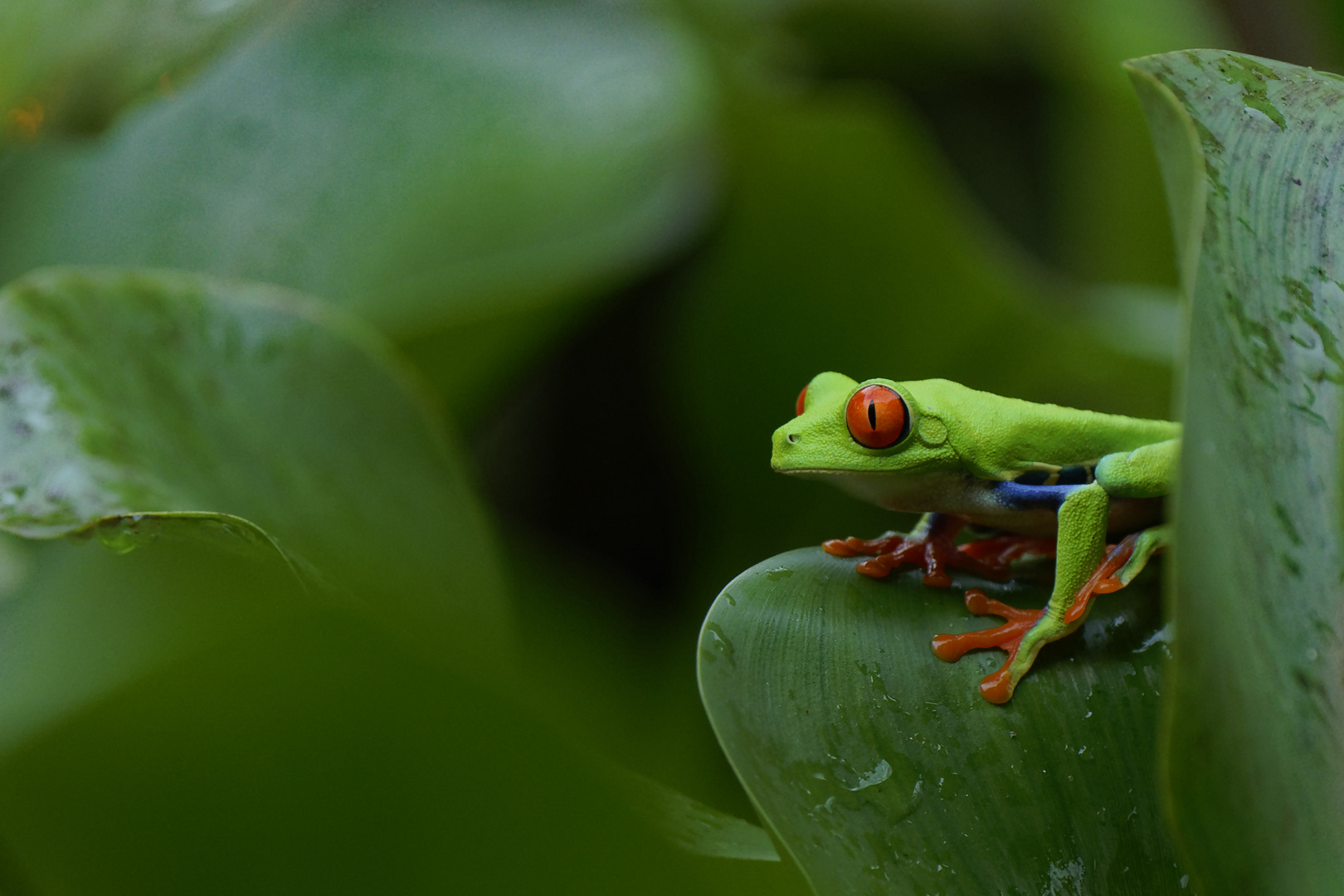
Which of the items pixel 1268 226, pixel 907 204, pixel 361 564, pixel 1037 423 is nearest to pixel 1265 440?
pixel 1268 226

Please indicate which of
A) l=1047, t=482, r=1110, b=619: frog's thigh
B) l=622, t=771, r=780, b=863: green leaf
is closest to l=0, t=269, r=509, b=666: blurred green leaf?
l=622, t=771, r=780, b=863: green leaf

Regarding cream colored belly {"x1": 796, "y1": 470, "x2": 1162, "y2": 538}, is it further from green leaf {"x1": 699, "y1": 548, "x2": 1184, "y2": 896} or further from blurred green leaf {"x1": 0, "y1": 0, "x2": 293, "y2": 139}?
blurred green leaf {"x1": 0, "y1": 0, "x2": 293, "y2": 139}

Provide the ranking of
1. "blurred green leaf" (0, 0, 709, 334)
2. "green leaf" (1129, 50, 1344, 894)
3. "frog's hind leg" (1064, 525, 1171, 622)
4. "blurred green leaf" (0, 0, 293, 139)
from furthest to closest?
"blurred green leaf" (0, 0, 709, 334) < "blurred green leaf" (0, 0, 293, 139) < "frog's hind leg" (1064, 525, 1171, 622) < "green leaf" (1129, 50, 1344, 894)

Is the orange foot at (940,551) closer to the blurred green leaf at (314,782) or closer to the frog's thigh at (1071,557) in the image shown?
the frog's thigh at (1071,557)

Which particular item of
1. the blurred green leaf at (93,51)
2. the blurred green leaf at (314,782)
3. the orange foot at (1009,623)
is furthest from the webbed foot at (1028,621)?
the blurred green leaf at (93,51)

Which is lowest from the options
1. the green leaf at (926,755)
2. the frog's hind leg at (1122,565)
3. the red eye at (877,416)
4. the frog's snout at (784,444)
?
the green leaf at (926,755)

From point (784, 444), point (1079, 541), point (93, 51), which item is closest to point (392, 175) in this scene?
point (93, 51)

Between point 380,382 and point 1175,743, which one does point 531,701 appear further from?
point 380,382
